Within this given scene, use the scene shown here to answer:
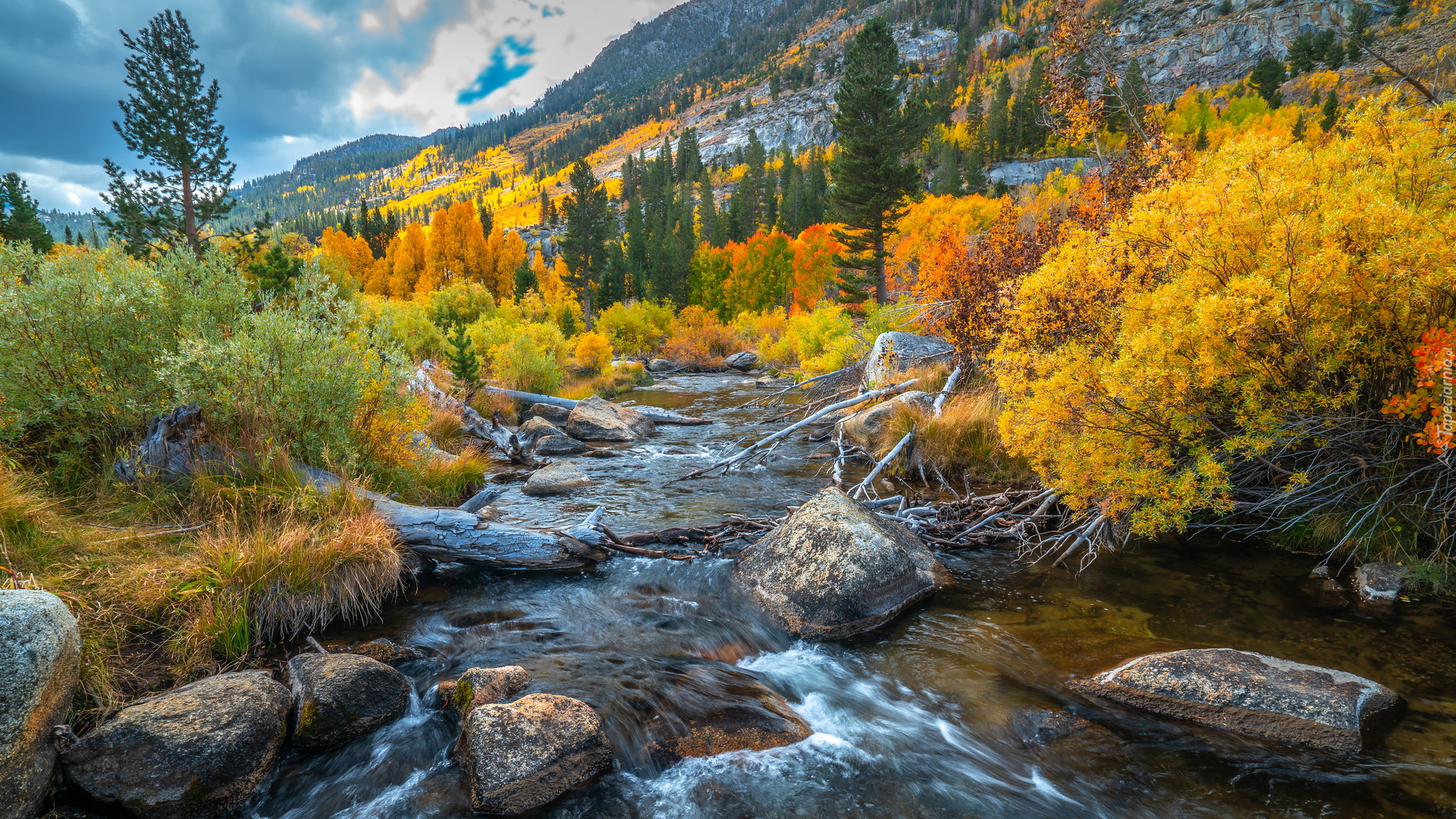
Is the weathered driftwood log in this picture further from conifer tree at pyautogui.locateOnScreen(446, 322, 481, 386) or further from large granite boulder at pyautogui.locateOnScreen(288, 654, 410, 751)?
conifer tree at pyautogui.locateOnScreen(446, 322, 481, 386)

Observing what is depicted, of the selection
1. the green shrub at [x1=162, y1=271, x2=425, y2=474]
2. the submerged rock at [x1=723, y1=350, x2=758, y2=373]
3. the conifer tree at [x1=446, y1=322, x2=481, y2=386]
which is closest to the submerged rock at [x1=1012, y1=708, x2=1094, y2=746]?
the green shrub at [x1=162, y1=271, x2=425, y2=474]

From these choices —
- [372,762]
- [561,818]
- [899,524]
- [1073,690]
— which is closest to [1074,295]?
[899,524]

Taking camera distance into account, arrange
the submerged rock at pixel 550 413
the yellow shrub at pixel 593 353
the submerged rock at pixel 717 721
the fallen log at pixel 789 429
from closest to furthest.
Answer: the submerged rock at pixel 717 721 → the fallen log at pixel 789 429 → the submerged rock at pixel 550 413 → the yellow shrub at pixel 593 353

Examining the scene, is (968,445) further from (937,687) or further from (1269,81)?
(1269,81)

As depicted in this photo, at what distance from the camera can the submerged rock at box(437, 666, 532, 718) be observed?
4.05 m

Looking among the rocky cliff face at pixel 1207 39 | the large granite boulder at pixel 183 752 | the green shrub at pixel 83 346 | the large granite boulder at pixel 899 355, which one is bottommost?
the large granite boulder at pixel 183 752

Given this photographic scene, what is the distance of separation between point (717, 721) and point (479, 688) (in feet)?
6.00

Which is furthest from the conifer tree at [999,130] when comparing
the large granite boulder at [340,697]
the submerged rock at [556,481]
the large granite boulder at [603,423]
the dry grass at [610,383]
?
the large granite boulder at [340,697]

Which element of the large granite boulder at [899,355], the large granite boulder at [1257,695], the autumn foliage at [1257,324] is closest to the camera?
the large granite boulder at [1257,695]

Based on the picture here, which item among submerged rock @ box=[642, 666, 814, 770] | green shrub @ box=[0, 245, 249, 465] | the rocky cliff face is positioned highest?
the rocky cliff face

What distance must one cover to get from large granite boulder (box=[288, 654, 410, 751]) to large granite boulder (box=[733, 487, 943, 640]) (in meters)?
3.36

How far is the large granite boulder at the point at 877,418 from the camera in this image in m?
10.4

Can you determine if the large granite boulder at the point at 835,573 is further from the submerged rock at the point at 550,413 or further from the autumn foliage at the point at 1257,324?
the submerged rock at the point at 550,413

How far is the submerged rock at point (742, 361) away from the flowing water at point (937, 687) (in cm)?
2751
